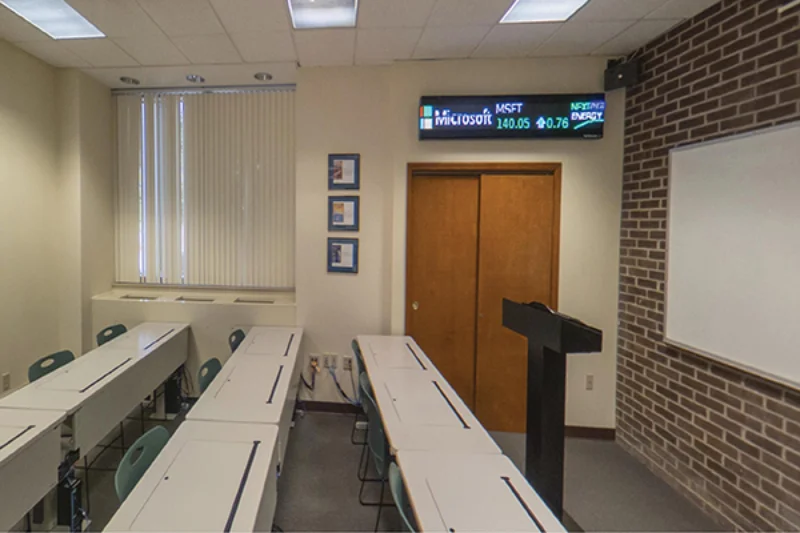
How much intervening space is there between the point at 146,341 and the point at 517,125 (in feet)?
11.7

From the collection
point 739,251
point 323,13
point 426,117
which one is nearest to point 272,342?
point 426,117

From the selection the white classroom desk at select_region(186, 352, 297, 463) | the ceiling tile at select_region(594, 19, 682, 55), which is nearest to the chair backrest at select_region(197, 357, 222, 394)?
the white classroom desk at select_region(186, 352, 297, 463)

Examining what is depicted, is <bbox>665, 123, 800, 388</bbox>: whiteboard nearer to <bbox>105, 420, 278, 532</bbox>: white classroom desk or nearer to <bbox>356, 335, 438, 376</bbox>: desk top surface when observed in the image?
<bbox>356, 335, 438, 376</bbox>: desk top surface

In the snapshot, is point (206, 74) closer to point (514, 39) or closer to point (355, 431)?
point (514, 39)

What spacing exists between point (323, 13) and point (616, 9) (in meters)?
1.98

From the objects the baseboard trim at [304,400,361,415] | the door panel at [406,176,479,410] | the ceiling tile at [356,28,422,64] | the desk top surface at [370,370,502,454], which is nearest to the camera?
the desk top surface at [370,370,502,454]

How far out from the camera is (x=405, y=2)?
2.33m

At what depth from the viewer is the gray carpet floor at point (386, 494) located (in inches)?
87.7

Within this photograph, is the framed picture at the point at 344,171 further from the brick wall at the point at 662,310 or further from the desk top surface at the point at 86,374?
the brick wall at the point at 662,310

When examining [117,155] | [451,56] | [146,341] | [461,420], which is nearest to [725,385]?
[461,420]

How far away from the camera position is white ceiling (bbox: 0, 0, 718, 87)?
2.38 m

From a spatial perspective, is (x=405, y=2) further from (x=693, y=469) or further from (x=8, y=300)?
(x=8, y=300)

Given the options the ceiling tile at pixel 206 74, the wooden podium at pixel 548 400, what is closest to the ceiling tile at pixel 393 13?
the ceiling tile at pixel 206 74

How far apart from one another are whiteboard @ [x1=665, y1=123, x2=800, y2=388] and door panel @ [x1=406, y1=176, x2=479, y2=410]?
4.83 ft
